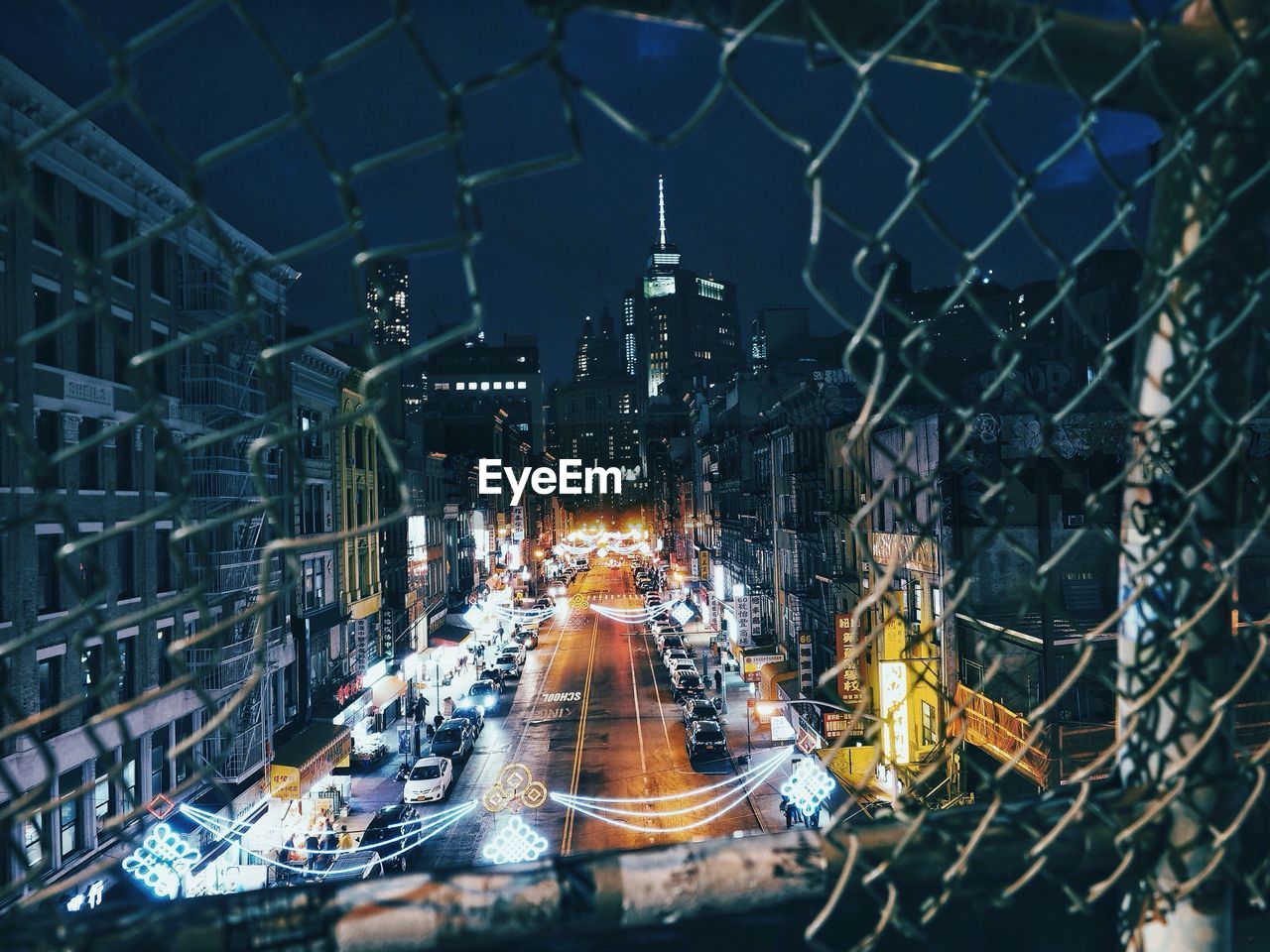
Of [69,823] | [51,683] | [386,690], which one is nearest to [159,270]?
[51,683]

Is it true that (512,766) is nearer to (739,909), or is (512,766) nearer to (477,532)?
(739,909)

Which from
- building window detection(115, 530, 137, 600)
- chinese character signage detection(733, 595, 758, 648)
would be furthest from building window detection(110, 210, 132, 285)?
chinese character signage detection(733, 595, 758, 648)

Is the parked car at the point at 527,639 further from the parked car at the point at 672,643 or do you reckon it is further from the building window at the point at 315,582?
the building window at the point at 315,582

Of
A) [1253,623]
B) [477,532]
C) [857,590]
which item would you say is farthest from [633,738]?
[477,532]

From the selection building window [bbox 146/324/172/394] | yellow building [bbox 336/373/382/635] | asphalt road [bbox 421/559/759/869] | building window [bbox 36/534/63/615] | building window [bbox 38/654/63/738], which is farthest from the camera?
yellow building [bbox 336/373/382/635]

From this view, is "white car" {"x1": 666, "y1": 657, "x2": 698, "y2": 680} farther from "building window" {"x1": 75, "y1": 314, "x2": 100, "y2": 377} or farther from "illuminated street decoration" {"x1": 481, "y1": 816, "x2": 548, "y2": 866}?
"building window" {"x1": 75, "y1": 314, "x2": 100, "y2": 377}

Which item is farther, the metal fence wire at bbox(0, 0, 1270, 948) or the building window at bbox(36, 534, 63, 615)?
the building window at bbox(36, 534, 63, 615)

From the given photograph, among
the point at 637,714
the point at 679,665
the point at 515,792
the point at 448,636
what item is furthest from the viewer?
the point at 448,636

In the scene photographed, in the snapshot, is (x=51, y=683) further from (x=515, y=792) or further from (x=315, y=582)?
(x=315, y=582)
